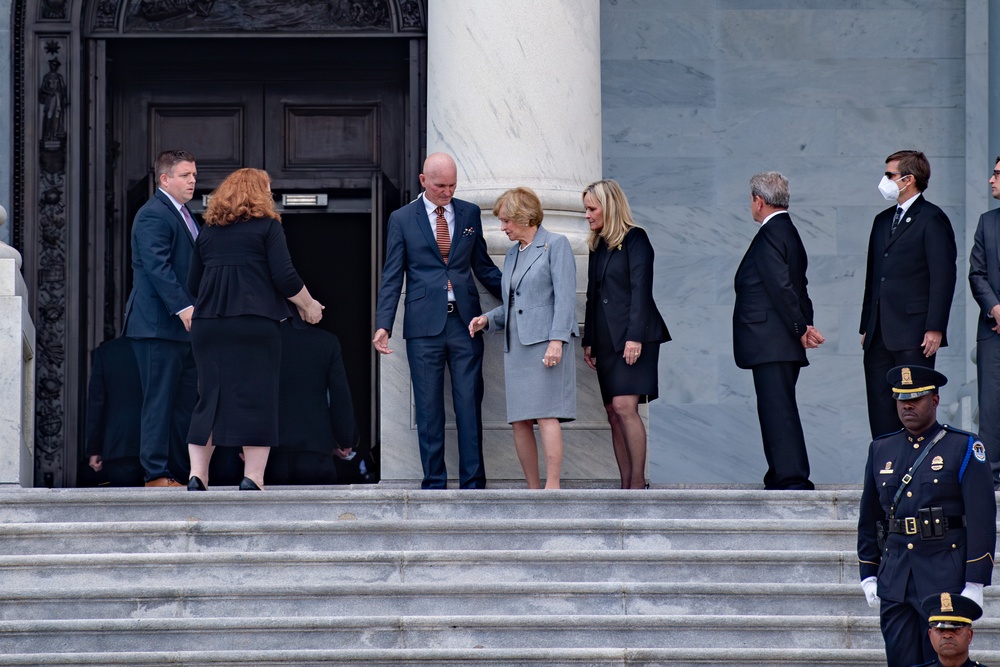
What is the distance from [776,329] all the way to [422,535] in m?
2.67

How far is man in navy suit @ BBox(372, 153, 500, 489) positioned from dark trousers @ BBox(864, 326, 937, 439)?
2346 millimetres

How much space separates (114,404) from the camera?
1264 cm

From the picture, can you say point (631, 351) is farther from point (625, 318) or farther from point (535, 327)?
point (535, 327)

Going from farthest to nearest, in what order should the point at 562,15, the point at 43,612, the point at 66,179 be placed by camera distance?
the point at 66,179
the point at 562,15
the point at 43,612

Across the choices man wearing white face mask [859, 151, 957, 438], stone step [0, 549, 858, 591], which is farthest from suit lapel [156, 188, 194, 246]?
man wearing white face mask [859, 151, 957, 438]

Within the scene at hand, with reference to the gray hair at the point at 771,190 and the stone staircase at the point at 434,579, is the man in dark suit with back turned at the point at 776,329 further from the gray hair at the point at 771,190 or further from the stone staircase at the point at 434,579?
the stone staircase at the point at 434,579

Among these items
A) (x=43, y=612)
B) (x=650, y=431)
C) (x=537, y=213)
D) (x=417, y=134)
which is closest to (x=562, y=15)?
(x=537, y=213)

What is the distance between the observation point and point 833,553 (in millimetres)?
9711

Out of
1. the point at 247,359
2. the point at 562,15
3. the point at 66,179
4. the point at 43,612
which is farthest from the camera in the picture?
the point at 66,179

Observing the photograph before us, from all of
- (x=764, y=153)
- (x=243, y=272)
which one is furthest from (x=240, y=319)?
(x=764, y=153)

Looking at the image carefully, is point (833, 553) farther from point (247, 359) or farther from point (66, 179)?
point (66, 179)

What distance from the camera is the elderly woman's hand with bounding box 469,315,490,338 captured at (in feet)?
38.1

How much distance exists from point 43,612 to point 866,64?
30.9ft

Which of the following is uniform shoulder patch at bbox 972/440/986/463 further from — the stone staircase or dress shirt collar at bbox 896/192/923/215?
dress shirt collar at bbox 896/192/923/215
